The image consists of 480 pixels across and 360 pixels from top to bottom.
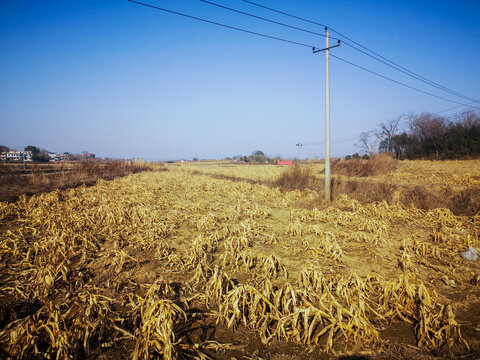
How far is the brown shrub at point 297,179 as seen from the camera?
47.7 ft

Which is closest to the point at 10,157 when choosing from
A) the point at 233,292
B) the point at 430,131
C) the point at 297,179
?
the point at 297,179

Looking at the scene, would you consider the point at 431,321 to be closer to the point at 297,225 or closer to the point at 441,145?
the point at 297,225

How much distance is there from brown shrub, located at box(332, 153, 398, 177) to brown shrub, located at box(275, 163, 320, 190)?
8.19 m

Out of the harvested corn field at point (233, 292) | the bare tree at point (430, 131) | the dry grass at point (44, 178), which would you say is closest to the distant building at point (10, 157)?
the dry grass at point (44, 178)

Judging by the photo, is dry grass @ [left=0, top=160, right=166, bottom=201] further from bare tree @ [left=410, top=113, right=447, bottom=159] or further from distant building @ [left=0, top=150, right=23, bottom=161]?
bare tree @ [left=410, top=113, right=447, bottom=159]

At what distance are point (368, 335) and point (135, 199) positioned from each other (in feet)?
34.1

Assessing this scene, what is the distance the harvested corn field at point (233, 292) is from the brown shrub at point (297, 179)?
7.16 m

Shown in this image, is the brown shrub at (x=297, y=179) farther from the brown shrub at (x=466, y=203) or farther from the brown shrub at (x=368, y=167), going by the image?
the brown shrub at (x=368, y=167)

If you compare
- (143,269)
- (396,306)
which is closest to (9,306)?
(143,269)

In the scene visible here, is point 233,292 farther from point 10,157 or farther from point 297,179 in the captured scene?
point 10,157

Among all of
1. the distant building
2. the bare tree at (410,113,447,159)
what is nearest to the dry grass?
the distant building

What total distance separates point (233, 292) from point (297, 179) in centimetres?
1265

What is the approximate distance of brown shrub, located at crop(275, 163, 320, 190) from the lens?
1453 cm

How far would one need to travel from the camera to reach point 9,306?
11.1 ft
